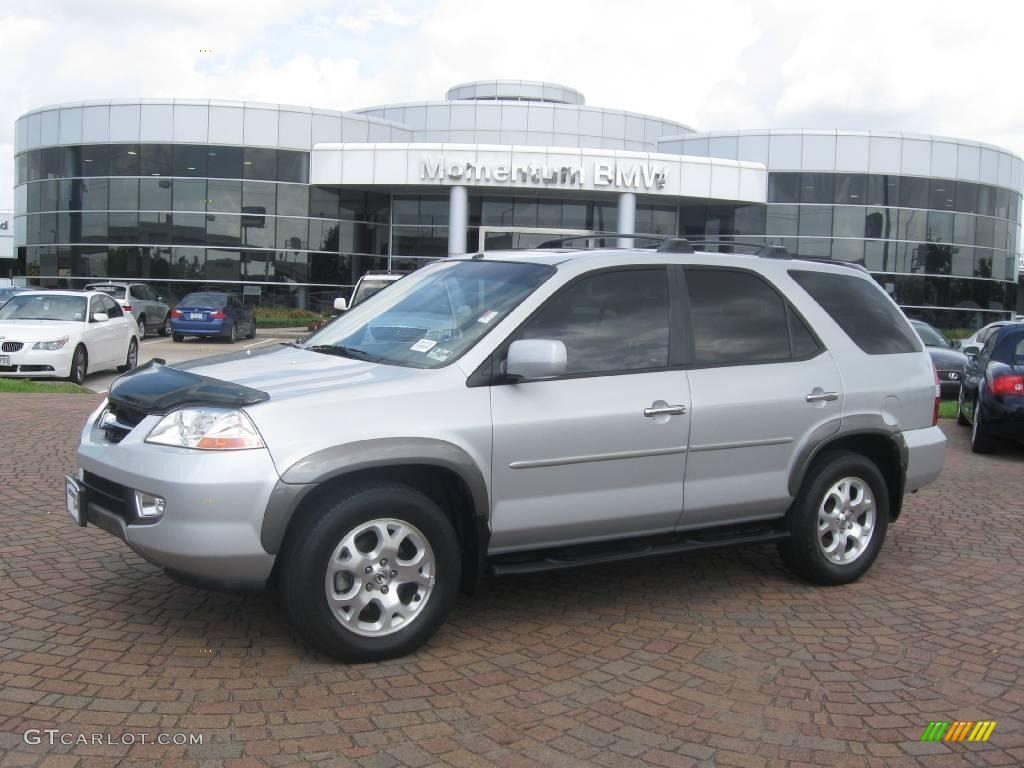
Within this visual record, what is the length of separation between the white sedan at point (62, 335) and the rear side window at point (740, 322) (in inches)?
502

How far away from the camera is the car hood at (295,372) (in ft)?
14.3

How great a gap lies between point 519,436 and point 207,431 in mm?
1360

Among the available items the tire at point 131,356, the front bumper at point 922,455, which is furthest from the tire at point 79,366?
the front bumper at point 922,455

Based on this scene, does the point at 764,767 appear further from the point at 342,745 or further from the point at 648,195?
the point at 648,195

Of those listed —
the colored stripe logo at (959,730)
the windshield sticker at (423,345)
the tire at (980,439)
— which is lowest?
the colored stripe logo at (959,730)

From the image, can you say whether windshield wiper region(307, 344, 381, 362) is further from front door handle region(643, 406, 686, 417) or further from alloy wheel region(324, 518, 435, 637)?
front door handle region(643, 406, 686, 417)

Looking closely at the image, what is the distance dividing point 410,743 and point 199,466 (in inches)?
54.3

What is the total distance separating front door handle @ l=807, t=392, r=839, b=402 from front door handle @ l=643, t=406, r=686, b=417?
89 cm

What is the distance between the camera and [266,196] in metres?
36.6

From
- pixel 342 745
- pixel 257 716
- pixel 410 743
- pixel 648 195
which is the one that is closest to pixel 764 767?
pixel 410 743

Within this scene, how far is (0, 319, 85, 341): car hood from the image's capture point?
15.2 m

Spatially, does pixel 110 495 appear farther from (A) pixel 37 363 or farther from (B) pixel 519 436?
(A) pixel 37 363

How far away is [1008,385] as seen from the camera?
10.5 metres

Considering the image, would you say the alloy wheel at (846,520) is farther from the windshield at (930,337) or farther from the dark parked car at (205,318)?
the dark parked car at (205,318)
